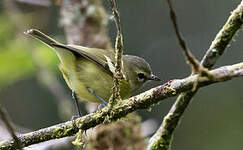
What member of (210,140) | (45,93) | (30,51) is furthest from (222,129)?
(30,51)

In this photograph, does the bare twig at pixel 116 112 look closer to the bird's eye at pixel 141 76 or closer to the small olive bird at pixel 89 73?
the small olive bird at pixel 89 73

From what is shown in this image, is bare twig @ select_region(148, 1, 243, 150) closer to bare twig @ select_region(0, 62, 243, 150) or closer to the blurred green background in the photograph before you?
bare twig @ select_region(0, 62, 243, 150)

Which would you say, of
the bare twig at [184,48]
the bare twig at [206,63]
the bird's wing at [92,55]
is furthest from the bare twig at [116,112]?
the bird's wing at [92,55]

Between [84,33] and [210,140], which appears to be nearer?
[84,33]

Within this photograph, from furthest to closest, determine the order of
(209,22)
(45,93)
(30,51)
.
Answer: (209,22) → (45,93) → (30,51)

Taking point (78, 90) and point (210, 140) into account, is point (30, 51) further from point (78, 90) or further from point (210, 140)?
point (210, 140)

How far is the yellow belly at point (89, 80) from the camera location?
14.5 feet

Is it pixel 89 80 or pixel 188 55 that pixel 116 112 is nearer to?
pixel 188 55

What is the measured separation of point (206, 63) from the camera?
2840 millimetres

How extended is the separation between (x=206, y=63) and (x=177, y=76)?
8.99 meters

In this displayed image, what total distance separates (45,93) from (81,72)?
6.81m

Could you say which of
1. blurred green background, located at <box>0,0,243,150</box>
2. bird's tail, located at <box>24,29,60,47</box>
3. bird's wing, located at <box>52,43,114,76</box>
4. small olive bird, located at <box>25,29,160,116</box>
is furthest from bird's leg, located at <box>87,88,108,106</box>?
blurred green background, located at <box>0,0,243,150</box>

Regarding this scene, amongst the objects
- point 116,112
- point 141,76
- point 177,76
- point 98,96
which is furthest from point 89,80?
point 177,76

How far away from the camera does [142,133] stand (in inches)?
184
